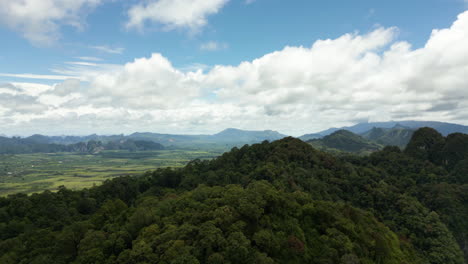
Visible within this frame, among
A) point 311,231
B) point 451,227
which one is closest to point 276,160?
point 311,231

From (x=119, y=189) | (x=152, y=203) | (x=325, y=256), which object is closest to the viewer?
(x=325, y=256)

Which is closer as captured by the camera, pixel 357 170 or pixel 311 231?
pixel 311 231

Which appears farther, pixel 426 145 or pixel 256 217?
pixel 426 145

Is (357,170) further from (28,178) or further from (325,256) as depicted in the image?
(28,178)

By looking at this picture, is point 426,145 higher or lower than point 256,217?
higher

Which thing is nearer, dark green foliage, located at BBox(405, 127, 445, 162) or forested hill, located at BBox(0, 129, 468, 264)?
forested hill, located at BBox(0, 129, 468, 264)

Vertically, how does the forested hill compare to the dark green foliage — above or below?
below

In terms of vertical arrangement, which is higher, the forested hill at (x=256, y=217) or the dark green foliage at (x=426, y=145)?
the dark green foliage at (x=426, y=145)

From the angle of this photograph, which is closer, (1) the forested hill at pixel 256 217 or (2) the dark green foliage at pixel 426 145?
(1) the forested hill at pixel 256 217
